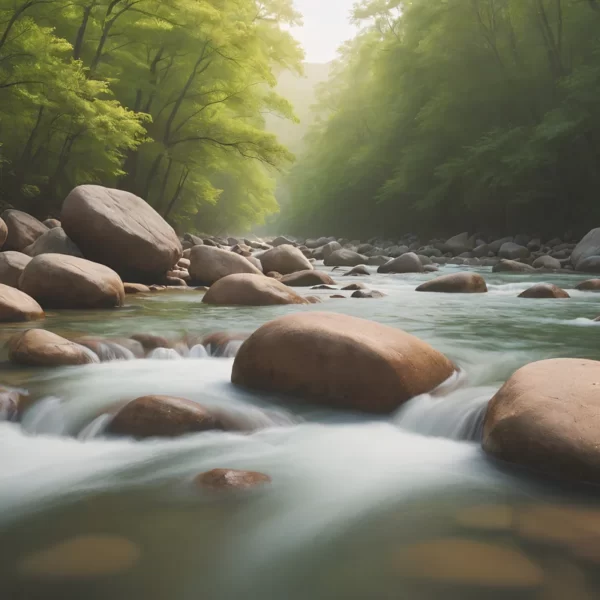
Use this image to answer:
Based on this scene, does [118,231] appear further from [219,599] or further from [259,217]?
[259,217]

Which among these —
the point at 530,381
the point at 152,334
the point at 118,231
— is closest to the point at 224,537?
the point at 530,381

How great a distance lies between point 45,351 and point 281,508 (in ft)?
7.80

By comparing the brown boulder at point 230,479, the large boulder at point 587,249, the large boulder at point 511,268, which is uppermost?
the large boulder at point 587,249

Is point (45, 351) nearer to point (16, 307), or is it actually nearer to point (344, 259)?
point (16, 307)

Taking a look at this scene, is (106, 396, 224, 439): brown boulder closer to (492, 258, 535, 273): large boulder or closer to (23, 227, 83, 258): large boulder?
(23, 227, 83, 258): large boulder

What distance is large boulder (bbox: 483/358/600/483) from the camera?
2.09 meters

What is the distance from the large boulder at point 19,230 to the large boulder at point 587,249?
11103 millimetres

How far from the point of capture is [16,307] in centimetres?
532

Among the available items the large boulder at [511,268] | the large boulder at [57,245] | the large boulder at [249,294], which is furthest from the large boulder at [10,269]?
the large boulder at [511,268]

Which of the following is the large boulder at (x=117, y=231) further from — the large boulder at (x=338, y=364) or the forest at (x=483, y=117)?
the forest at (x=483, y=117)

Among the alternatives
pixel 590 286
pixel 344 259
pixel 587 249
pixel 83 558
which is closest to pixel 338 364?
pixel 83 558

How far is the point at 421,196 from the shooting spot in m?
28.2

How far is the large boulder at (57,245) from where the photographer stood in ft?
26.5

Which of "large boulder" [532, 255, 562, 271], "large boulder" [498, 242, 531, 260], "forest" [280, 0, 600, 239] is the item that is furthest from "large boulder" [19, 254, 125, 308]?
"forest" [280, 0, 600, 239]
